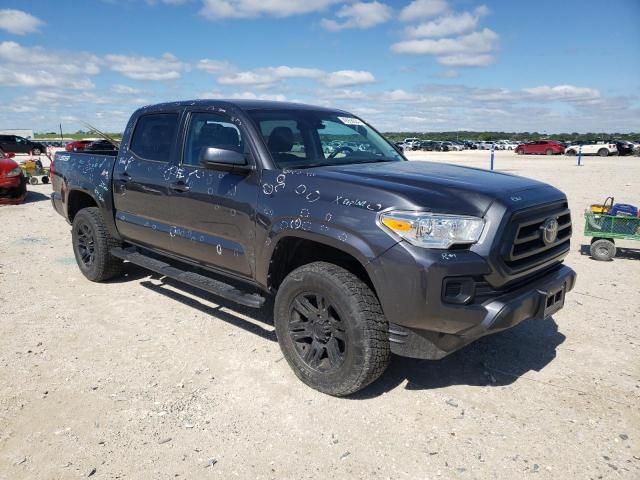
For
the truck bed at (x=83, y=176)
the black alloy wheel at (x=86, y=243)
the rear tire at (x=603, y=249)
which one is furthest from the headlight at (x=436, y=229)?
the rear tire at (x=603, y=249)

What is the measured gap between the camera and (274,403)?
340 cm

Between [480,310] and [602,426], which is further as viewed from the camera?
[602,426]

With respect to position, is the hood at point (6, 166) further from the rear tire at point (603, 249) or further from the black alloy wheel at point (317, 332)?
the rear tire at point (603, 249)

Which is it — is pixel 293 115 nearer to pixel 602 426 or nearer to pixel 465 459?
pixel 465 459

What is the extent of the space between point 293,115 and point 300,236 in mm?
1408

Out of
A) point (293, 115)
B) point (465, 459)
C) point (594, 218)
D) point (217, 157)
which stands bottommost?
point (465, 459)

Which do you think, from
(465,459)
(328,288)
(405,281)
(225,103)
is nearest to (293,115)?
(225,103)

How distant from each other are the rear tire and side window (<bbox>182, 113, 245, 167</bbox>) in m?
5.52

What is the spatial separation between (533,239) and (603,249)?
4.62 metres

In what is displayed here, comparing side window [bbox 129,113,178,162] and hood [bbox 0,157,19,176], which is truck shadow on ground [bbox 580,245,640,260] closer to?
side window [bbox 129,113,178,162]

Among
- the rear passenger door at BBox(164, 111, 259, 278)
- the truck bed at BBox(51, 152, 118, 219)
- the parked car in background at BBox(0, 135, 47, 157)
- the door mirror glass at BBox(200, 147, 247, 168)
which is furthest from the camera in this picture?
the parked car in background at BBox(0, 135, 47, 157)

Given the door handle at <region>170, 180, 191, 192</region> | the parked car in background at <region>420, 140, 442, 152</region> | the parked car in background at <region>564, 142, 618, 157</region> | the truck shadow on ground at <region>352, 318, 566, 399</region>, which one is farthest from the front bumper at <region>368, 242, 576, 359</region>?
the parked car in background at <region>420, 140, 442, 152</region>

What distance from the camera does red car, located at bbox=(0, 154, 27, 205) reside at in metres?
11.9

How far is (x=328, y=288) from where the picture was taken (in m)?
3.26
